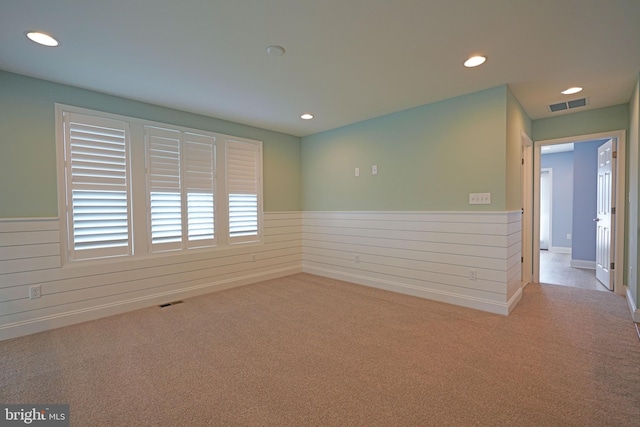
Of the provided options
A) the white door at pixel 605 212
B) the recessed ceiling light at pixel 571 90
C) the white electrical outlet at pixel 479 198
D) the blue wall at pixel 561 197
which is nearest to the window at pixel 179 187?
the white electrical outlet at pixel 479 198

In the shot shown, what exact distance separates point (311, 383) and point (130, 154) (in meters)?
3.33

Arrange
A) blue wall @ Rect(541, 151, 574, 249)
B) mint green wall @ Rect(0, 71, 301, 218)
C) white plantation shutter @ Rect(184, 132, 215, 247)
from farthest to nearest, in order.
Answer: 1. blue wall @ Rect(541, 151, 574, 249)
2. white plantation shutter @ Rect(184, 132, 215, 247)
3. mint green wall @ Rect(0, 71, 301, 218)

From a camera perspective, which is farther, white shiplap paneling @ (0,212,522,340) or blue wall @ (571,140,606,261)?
blue wall @ (571,140,606,261)

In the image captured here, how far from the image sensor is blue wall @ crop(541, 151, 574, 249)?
748 cm

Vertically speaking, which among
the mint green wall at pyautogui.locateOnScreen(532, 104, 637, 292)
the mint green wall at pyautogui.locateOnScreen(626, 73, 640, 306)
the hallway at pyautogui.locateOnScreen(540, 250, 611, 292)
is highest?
the mint green wall at pyautogui.locateOnScreen(532, 104, 637, 292)

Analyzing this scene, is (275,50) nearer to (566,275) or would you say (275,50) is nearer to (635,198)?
(635,198)

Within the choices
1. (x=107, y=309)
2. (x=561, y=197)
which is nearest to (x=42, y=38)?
(x=107, y=309)

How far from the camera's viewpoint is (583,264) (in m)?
5.89

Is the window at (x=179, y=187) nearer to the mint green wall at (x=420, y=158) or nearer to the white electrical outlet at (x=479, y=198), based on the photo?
the mint green wall at (x=420, y=158)

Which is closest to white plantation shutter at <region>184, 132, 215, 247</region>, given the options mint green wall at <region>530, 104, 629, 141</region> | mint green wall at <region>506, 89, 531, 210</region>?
mint green wall at <region>506, 89, 531, 210</region>

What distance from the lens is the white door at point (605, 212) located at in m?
4.17

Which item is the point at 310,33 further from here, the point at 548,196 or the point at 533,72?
the point at 548,196

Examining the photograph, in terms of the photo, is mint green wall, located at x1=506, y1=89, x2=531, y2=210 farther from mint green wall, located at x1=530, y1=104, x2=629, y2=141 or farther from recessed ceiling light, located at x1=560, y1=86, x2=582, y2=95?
mint green wall, located at x1=530, y1=104, x2=629, y2=141

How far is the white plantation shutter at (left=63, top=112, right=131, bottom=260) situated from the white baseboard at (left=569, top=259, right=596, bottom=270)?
7920mm
